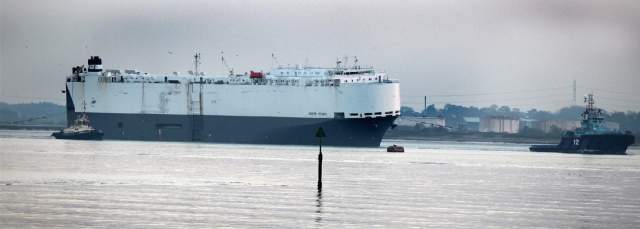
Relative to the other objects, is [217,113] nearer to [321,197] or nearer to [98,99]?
[98,99]

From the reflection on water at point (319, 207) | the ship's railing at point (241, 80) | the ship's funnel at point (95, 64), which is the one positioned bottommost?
the reflection on water at point (319, 207)

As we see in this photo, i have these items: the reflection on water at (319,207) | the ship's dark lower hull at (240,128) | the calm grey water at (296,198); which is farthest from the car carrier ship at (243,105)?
the reflection on water at (319,207)

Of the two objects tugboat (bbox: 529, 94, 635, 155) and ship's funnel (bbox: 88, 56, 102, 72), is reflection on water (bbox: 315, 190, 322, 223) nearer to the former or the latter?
tugboat (bbox: 529, 94, 635, 155)

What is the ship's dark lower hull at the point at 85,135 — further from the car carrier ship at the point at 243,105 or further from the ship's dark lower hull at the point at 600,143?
the ship's dark lower hull at the point at 600,143

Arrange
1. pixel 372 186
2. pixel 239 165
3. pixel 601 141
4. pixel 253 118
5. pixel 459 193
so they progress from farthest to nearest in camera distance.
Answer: pixel 253 118 < pixel 601 141 < pixel 239 165 < pixel 372 186 < pixel 459 193

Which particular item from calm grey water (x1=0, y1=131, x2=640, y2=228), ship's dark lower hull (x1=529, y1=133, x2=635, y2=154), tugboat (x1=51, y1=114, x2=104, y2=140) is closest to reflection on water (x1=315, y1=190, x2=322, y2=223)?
calm grey water (x1=0, y1=131, x2=640, y2=228)

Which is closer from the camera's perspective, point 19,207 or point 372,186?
point 19,207

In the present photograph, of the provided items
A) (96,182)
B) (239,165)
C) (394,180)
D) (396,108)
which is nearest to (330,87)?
(396,108)

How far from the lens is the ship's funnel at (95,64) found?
467 feet

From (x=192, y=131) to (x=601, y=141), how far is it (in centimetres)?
3865

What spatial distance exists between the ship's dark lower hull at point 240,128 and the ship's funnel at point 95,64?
584 cm

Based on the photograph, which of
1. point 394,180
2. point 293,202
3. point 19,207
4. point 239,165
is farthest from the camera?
point 239,165

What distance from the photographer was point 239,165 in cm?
6969

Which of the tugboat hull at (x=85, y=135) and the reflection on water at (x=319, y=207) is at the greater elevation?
the tugboat hull at (x=85, y=135)
